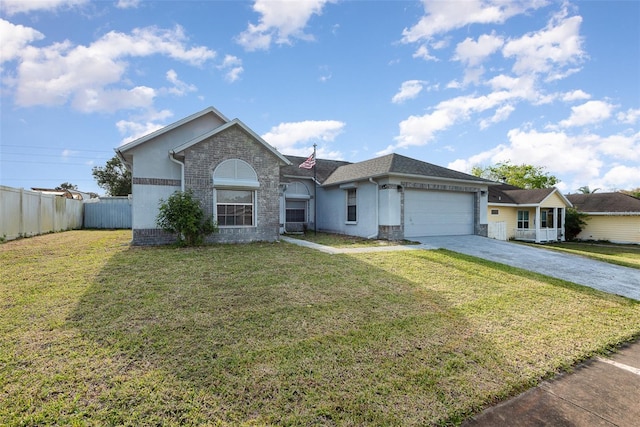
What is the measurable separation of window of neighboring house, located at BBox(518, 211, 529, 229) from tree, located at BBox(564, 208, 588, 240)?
4.16 meters

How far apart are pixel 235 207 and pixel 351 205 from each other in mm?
6773

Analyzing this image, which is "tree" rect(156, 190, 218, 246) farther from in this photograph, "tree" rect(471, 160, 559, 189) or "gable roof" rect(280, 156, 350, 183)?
"tree" rect(471, 160, 559, 189)

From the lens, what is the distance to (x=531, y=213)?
2227cm

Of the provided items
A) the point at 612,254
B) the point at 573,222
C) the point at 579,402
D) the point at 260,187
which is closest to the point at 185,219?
the point at 260,187

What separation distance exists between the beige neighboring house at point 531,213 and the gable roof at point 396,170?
22.8ft

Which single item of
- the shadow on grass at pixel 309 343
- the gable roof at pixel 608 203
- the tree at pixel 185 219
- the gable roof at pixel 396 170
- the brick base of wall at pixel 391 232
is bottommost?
the shadow on grass at pixel 309 343

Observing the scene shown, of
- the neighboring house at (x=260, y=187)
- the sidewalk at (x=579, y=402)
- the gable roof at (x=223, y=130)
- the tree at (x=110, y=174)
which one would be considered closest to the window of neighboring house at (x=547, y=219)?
the neighboring house at (x=260, y=187)

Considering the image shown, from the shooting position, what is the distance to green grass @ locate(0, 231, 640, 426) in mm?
2602

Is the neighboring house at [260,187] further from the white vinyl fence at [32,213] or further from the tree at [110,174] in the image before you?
the tree at [110,174]

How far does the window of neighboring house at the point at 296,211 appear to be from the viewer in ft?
59.6

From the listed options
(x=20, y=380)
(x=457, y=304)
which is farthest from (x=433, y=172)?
(x=20, y=380)

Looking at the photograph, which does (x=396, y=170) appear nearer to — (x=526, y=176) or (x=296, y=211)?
(x=296, y=211)

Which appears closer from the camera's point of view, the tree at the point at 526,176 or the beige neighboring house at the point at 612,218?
the beige neighboring house at the point at 612,218

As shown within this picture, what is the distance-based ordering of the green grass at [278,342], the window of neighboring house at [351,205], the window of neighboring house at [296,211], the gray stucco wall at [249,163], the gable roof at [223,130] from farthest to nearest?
the window of neighboring house at [296,211] < the window of neighboring house at [351,205] < the gray stucco wall at [249,163] < the gable roof at [223,130] < the green grass at [278,342]
